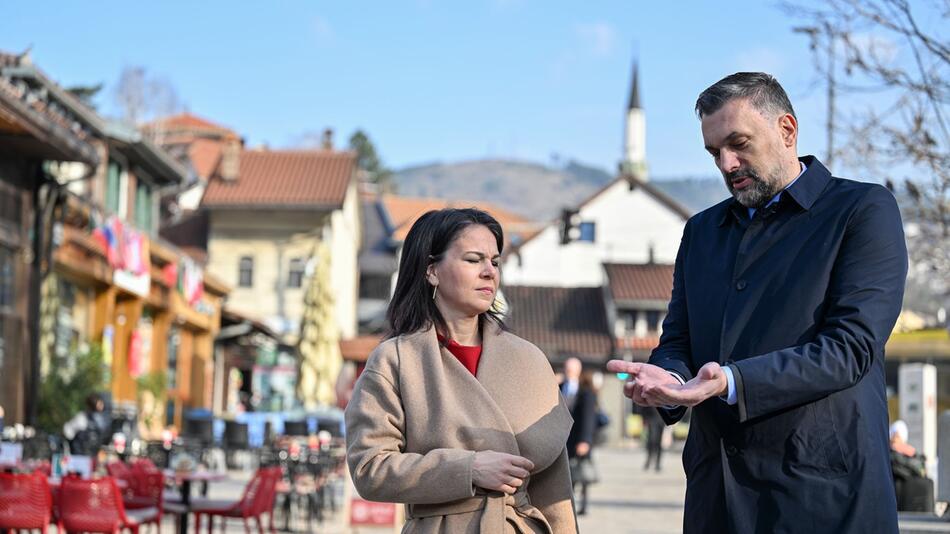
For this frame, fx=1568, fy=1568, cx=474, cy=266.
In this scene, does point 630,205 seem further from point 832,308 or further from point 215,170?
point 832,308

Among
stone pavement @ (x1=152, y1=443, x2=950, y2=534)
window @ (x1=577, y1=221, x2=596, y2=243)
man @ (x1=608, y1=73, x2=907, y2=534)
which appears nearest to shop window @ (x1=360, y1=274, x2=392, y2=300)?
window @ (x1=577, y1=221, x2=596, y2=243)

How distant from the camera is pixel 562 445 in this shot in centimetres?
443

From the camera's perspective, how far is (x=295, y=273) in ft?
202

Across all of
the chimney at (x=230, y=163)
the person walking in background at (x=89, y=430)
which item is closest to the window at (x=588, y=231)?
the chimney at (x=230, y=163)

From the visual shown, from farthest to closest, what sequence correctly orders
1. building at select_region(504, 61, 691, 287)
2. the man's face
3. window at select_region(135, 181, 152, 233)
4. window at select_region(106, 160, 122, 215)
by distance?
1. building at select_region(504, 61, 691, 287)
2. window at select_region(135, 181, 152, 233)
3. window at select_region(106, 160, 122, 215)
4. the man's face

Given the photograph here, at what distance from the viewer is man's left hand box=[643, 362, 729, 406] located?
361cm

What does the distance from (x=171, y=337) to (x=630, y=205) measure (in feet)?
147

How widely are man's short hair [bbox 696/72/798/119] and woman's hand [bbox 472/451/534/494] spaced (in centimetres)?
105

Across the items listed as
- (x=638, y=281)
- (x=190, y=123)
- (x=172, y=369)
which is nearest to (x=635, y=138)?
(x=190, y=123)

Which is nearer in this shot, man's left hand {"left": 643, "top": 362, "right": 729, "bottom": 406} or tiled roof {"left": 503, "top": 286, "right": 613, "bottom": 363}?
man's left hand {"left": 643, "top": 362, "right": 729, "bottom": 406}

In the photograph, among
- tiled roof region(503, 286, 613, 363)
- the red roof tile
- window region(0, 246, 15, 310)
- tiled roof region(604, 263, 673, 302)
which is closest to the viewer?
window region(0, 246, 15, 310)

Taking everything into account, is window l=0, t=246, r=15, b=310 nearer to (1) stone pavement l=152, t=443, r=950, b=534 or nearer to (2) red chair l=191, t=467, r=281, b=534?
(1) stone pavement l=152, t=443, r=950, b=534

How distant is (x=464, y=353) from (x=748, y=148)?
1.05m

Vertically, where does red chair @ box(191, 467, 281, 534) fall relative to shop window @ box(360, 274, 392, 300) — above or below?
below
